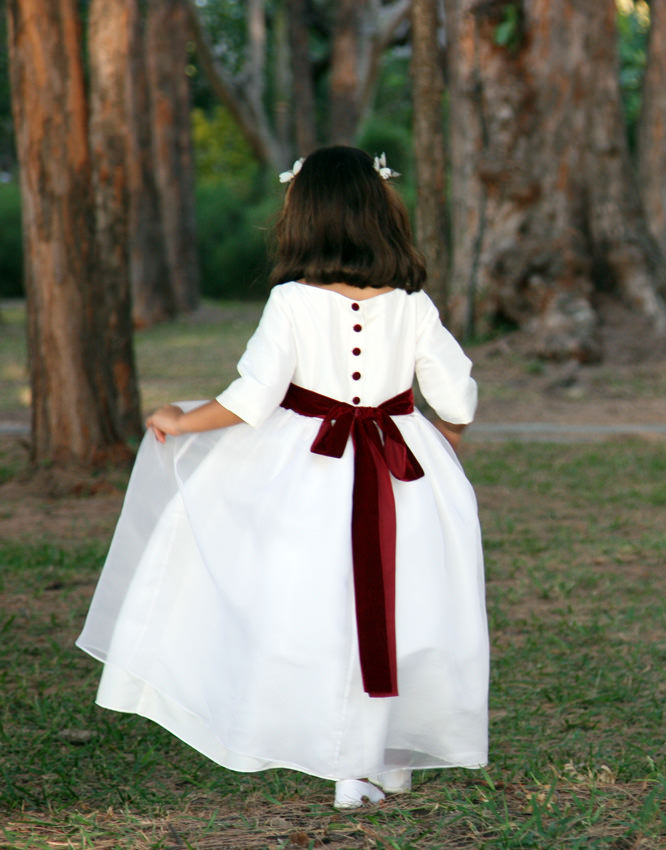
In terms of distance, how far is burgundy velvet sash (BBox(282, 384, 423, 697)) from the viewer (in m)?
2.91

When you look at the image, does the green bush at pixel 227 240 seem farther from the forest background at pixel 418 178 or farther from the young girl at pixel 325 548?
the young girl at pixel 325 548

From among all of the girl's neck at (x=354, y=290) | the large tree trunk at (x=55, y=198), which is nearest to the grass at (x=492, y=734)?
the large tree trunk at (x=55, y=198)

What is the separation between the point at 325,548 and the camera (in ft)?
9.61

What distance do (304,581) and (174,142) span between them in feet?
63.9

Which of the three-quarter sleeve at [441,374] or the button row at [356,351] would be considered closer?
the button row at [356,351]

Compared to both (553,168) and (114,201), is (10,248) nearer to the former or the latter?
(553,168)

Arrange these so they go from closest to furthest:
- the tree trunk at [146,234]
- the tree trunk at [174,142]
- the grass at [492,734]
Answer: the grass at [492,734] < the tree trunk at [146,234] < the tree trunk at [174,142]

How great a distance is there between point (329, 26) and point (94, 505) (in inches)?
828

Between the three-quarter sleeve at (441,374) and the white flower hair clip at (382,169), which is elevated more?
the white flower hair clip at (382,169)

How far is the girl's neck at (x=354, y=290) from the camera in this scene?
10.1 feet

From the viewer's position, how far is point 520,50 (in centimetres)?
1168

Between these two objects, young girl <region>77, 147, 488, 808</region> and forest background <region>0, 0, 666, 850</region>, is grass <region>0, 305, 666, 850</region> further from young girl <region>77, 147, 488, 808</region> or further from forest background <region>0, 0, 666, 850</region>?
young girl <region>77, 147, 488, 808</region>

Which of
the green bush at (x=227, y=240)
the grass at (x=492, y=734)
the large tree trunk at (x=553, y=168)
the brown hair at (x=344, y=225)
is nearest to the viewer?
the grass at (x=492, y=734)

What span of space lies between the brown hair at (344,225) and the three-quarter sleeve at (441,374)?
182 mm
